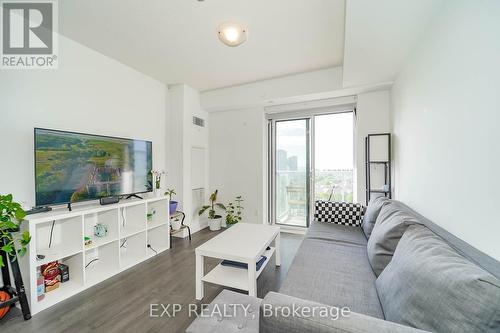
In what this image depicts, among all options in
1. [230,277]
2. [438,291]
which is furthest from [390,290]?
[230,277]

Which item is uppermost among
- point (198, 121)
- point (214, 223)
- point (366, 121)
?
point (198, 121)

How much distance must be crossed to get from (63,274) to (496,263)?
3.36 m

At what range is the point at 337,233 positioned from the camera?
2.38 metres

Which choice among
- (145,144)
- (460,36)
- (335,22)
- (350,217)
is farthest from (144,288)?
(335,22)

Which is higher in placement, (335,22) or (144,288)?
(335,22)

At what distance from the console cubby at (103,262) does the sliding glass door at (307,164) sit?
2.71 m

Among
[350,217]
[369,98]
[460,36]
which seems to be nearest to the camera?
[460,36]

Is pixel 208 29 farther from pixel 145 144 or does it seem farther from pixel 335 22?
pixel 145 144

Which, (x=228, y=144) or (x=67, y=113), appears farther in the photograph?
(x=228, y=144)

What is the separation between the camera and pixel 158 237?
10.4 feet

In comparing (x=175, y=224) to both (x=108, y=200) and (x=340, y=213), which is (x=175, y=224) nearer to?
(x=108, y=200)

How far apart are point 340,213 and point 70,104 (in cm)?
360

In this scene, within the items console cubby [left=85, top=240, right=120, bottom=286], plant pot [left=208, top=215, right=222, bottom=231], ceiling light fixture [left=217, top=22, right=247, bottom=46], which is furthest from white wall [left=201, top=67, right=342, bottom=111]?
console cubby [left=85, top=240, right=120, bottom=286]

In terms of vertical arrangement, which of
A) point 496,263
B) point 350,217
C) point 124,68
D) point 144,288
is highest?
point 124,68
